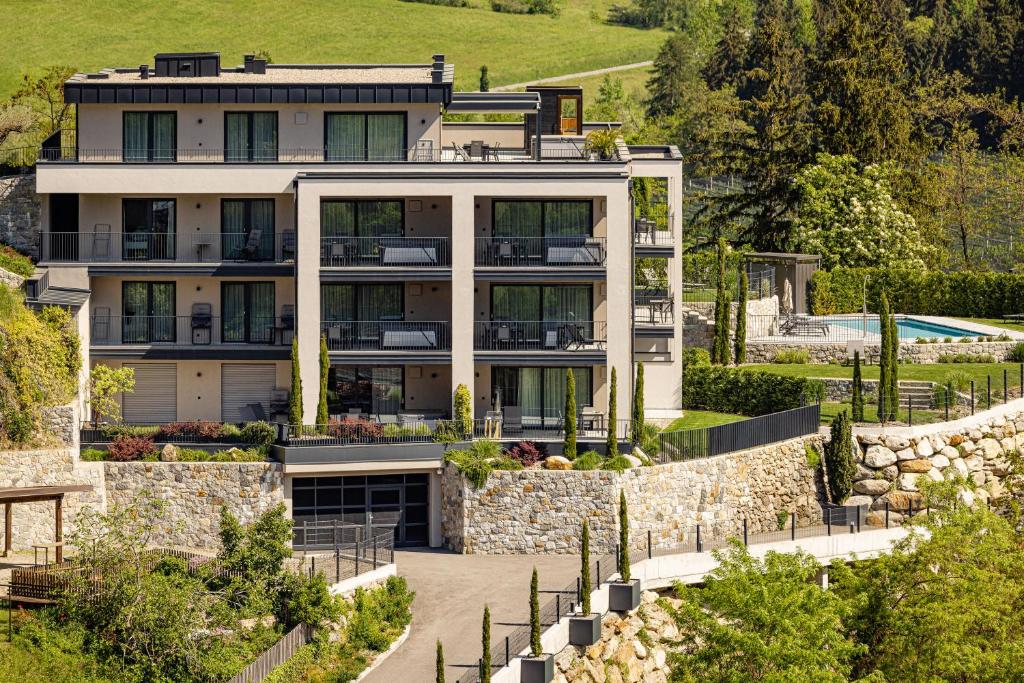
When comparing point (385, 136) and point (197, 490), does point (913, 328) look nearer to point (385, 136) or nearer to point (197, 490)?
point (385, 136)

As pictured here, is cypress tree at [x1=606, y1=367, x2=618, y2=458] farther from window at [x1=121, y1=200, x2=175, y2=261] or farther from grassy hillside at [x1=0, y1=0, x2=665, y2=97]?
grassy hillside at [x1=0, y1=0, x2=665, y2=97]

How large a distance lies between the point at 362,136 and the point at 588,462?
1521 cm

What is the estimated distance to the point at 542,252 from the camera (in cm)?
5953

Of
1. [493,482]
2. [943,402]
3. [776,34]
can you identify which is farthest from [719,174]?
[493,482]

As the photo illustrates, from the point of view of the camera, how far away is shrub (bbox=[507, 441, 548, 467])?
54972 mm

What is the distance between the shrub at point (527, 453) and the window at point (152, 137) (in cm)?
1663

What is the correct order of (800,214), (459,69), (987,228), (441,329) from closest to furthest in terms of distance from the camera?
(441,329)
(800,214)
(987,228)
(459,69)

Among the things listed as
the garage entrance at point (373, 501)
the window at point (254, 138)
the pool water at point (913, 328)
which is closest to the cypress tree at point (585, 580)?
the garage entrance at point (373, 501)

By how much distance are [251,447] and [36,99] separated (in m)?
49.2

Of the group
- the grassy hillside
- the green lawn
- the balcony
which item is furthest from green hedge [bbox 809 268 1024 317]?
the grassy hillside

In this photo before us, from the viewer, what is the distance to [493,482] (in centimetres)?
5378

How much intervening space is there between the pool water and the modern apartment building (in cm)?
1688

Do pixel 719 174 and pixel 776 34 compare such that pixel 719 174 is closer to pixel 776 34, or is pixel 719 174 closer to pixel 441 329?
pixel 776 34

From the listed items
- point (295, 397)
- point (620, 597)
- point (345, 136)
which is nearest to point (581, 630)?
point (620, 597)
